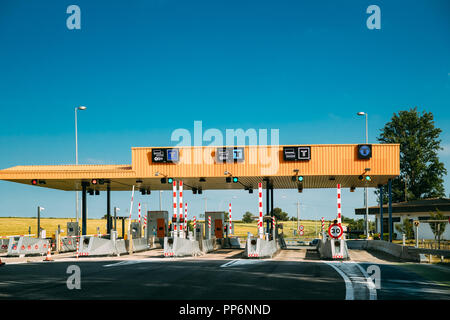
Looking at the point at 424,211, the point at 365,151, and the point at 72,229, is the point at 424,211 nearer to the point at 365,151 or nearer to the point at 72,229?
the point at 365,151

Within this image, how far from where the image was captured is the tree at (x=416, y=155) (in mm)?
66812

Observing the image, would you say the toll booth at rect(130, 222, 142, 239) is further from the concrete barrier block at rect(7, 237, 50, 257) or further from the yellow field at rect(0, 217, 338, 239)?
the yellow field at rect(0, 217, 338, 239)

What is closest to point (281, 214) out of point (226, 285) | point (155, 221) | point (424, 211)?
point (424, 211)

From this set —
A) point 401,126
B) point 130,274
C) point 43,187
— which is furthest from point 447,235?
point 130,274

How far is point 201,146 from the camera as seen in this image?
2939 centimetres

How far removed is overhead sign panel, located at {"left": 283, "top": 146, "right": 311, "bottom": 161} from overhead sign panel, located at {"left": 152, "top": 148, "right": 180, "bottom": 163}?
19.8ft

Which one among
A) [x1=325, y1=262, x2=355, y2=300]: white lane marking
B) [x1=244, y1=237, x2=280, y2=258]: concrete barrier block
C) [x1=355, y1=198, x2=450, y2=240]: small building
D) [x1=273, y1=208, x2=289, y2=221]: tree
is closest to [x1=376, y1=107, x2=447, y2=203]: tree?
[x1=355, y1=198, x2=450, y2=240]: small building

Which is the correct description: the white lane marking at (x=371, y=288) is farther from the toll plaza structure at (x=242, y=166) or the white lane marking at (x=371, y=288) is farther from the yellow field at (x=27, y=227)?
the yellow field at (x=27, y=227)

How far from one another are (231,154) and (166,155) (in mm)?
3747

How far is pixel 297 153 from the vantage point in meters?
28.8

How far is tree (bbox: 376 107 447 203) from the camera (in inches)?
2630

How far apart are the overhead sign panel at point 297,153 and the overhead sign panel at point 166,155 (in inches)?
238
